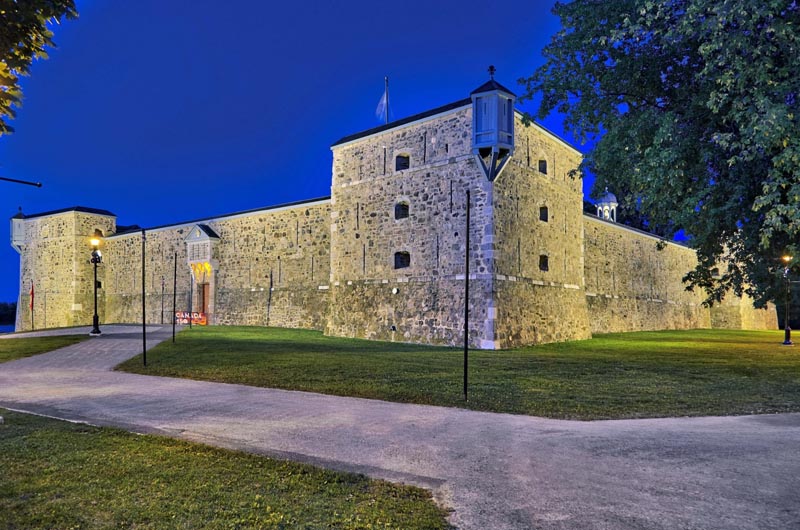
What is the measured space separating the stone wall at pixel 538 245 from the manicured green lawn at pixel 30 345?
1476 cm

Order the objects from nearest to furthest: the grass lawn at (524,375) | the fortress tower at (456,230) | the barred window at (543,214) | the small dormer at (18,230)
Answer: the grass lawn at (524,375) < the fortress tower at (456,230) < the barred window at (543,214) < the small dormer at (18,230)

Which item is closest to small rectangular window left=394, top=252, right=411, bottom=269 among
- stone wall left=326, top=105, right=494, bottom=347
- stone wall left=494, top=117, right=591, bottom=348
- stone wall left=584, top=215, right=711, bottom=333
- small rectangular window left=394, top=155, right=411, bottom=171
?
stone wall left=326, top=105, right=494, bottom=347

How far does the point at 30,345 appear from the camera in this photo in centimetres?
1728

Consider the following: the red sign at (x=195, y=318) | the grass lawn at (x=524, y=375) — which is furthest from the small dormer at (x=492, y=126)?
the red sign at (x=195, y=318)

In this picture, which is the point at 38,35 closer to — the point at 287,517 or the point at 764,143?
the point at 287,517

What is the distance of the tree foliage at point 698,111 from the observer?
8.00 metres

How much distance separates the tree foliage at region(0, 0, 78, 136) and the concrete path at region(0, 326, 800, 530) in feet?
13.3

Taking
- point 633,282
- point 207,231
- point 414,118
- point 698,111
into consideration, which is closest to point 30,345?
point 207,231

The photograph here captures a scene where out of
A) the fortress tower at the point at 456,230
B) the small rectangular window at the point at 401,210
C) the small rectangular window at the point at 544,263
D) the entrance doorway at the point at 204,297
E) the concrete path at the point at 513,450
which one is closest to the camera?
the concrete path at the point at 513,450

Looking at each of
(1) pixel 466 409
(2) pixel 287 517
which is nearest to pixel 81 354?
(1) pixel 466 409

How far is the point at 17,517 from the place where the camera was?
3467mm

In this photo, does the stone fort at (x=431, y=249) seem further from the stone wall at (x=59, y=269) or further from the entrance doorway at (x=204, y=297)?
the stone wall at (x=59, y=269)

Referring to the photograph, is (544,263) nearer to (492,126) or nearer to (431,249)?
(431,249)

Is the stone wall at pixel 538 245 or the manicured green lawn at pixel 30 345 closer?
the manicured green lawn at pixel 30 345
